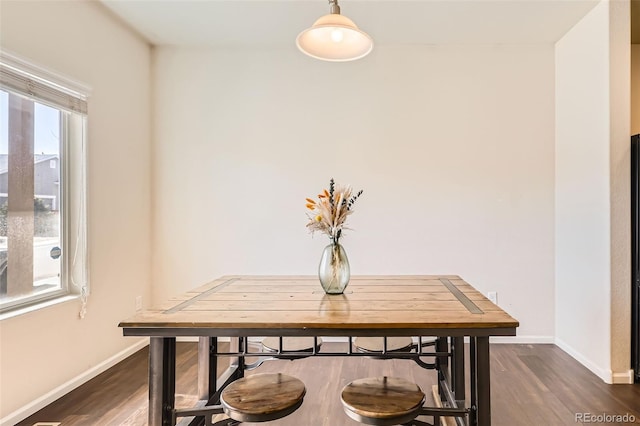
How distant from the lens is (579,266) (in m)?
2.92

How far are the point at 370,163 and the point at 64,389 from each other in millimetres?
2794

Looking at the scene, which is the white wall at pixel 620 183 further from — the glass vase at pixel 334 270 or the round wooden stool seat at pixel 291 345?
the round wooden stool seat at pixel 291 345

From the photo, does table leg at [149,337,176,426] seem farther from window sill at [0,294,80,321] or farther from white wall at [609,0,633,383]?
white wall at [609,0,633,383]

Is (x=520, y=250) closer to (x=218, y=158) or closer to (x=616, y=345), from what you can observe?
(x=616, y=345)

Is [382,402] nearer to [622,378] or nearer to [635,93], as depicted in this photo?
[622,378]

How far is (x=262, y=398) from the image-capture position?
1.39 metres

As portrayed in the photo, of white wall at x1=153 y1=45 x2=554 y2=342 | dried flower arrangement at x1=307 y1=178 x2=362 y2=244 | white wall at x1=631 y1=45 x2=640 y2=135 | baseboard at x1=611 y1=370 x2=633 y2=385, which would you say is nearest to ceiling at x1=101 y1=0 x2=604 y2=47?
white wall at x1=153 y1=45 x2=554 y2=342

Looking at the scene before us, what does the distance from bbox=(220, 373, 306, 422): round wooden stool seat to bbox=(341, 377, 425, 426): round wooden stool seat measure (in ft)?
0.66

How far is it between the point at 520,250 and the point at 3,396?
3761 mm

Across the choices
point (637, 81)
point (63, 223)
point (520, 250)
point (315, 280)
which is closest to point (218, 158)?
point (63, 223)

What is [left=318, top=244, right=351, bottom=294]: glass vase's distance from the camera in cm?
177

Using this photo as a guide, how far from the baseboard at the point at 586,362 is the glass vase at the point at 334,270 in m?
2.13

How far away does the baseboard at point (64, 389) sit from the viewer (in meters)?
2.07

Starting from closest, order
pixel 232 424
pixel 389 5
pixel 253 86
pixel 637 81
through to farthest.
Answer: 1. pixel 232 424
2. pixel 389 5
3. pixel 637 81
4. pixel 253 86
